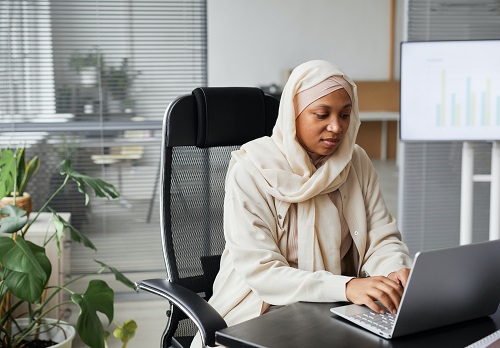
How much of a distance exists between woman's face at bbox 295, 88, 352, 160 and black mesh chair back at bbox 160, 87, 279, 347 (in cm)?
32

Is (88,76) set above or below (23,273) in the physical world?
above

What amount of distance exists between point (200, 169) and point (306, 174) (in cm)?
43

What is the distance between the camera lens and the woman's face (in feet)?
6.63

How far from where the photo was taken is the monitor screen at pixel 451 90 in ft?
10.7

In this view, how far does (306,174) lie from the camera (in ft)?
6.76

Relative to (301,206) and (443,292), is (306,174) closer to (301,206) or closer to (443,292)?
(301,206)

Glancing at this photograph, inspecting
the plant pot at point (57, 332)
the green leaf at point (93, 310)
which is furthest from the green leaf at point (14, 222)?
the plant pot at point (57, 332)

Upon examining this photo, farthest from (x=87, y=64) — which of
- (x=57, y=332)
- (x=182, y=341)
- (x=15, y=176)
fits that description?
(x=182, y=341)

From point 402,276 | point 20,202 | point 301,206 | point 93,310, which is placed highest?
point 301,206

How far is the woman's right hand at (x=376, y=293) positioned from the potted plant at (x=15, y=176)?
1.83 meters

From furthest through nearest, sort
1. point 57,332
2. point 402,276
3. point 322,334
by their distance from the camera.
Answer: point 57,332, point 402,276, point 322,334

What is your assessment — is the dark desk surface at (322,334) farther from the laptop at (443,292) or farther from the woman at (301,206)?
the woman at (301,206)

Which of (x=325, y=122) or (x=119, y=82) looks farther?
(x=119, y=82)

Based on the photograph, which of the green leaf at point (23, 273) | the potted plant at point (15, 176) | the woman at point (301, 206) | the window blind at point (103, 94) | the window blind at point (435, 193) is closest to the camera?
the woman at point (301, 206)
